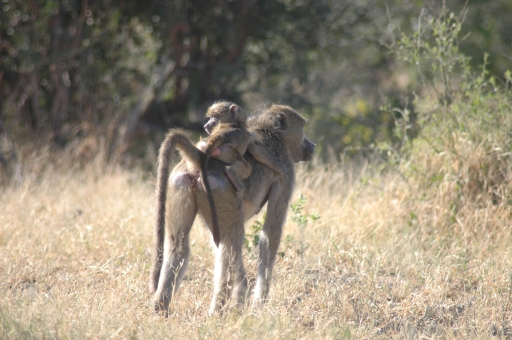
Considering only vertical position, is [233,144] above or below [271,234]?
above

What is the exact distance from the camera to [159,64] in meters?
10.1

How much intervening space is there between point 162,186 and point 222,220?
43cm

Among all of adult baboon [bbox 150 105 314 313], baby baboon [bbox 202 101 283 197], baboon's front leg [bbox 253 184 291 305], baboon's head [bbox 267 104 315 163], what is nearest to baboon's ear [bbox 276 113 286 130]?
baboon's head [bbox 267 104 315 163]

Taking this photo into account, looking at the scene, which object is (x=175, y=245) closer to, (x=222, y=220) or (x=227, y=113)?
(x=222, y=220)

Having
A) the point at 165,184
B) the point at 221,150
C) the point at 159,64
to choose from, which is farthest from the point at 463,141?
the point at 159,64

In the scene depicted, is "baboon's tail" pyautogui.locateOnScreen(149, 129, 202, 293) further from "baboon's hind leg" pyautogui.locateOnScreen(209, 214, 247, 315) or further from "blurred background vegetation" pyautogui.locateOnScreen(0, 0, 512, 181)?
"blurred background vegetation" pyautogui.locateOnScreen(0, 0, 512, 181)

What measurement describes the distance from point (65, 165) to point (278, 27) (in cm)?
393

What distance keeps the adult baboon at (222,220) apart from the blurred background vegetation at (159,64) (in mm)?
4411

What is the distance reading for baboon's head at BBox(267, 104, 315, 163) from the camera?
4492 mm

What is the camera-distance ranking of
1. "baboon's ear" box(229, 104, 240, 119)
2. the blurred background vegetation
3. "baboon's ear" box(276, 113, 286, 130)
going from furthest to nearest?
1. the blurred background vegetation
2. "baboon's ear" box(276, 113, 286, 130)
3. "baboon's ear" box(229, 104, 240, 119)

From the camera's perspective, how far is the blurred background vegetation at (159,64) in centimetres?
900

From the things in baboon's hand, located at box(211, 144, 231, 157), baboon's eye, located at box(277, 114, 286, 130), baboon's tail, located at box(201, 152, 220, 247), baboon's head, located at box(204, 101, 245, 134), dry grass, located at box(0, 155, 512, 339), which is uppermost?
baboon's head, located at box(204, 101, 245, 134)

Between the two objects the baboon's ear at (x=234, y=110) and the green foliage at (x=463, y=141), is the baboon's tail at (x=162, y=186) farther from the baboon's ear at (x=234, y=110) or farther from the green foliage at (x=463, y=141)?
the green foliage at (x=463, y=141)

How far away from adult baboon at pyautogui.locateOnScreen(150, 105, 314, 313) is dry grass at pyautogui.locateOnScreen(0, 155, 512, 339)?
7.6 inches
